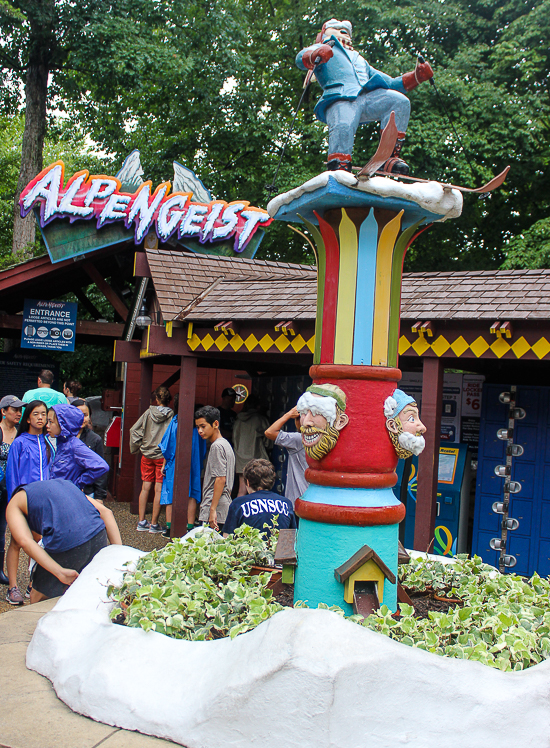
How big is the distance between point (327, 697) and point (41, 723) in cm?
109

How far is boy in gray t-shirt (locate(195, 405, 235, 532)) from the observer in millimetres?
6387

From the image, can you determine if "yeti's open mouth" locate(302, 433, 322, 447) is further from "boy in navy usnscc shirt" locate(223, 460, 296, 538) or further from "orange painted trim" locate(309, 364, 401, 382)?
"boy in navy usnscc shirt" locate(223, 460, 296, 538)

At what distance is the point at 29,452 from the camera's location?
524 centimetres

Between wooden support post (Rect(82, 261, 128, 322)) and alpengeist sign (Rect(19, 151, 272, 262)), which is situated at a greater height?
alpengeist sign (Rect(19, 151, 272, 262))

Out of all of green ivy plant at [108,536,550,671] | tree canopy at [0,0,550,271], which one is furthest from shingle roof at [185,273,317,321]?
tree canopy at [0,0,550,271]

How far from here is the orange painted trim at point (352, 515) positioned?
10.6 ft

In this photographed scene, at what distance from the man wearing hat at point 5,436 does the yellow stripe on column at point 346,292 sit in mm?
3327

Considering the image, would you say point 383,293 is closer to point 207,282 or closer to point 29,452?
point 29,452

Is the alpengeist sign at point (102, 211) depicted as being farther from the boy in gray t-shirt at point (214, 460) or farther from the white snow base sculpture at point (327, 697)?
the white snow base sculpture at point (327, 697)

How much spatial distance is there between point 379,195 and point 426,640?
2.07 metres

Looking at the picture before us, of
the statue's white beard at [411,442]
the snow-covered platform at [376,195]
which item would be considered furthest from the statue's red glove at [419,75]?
the statue's white beard at [411,442]

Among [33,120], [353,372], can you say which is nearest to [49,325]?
[33,120]

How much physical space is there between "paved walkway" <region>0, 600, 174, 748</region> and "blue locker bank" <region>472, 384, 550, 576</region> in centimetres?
505

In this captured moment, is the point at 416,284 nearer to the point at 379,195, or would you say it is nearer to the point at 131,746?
the point at 379,195
